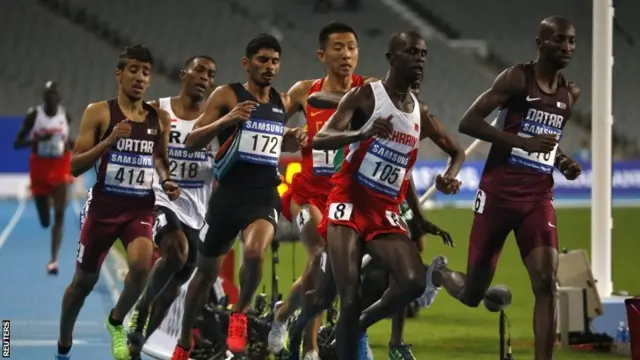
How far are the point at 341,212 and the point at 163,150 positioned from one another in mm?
2065

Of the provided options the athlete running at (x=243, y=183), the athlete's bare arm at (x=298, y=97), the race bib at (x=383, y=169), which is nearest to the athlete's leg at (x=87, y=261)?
the athlete running at (x=243, y=183)

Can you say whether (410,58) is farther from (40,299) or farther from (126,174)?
(40,299)

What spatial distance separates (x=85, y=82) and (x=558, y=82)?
3266cm

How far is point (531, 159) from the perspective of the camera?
873 centimetres

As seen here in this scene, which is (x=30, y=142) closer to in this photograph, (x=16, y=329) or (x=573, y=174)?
(x=16, y=329)

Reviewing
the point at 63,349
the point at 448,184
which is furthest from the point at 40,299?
the point at 448,184

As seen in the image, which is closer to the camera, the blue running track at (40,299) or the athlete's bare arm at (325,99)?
the athlete's bare arm at (325,99)

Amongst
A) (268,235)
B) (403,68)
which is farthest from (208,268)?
(403,68)

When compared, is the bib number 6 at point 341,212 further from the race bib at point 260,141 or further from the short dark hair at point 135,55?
the short dark hair at point 135,55

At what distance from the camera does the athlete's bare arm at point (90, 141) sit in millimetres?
9109

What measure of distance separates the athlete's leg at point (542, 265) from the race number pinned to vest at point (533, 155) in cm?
25

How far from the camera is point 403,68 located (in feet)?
27.0

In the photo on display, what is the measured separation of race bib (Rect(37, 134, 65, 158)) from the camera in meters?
19.1

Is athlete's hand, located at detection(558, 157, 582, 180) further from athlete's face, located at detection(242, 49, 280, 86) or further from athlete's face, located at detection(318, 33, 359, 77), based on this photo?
athlete's face, located at detection(242, 49, 280, 86)
